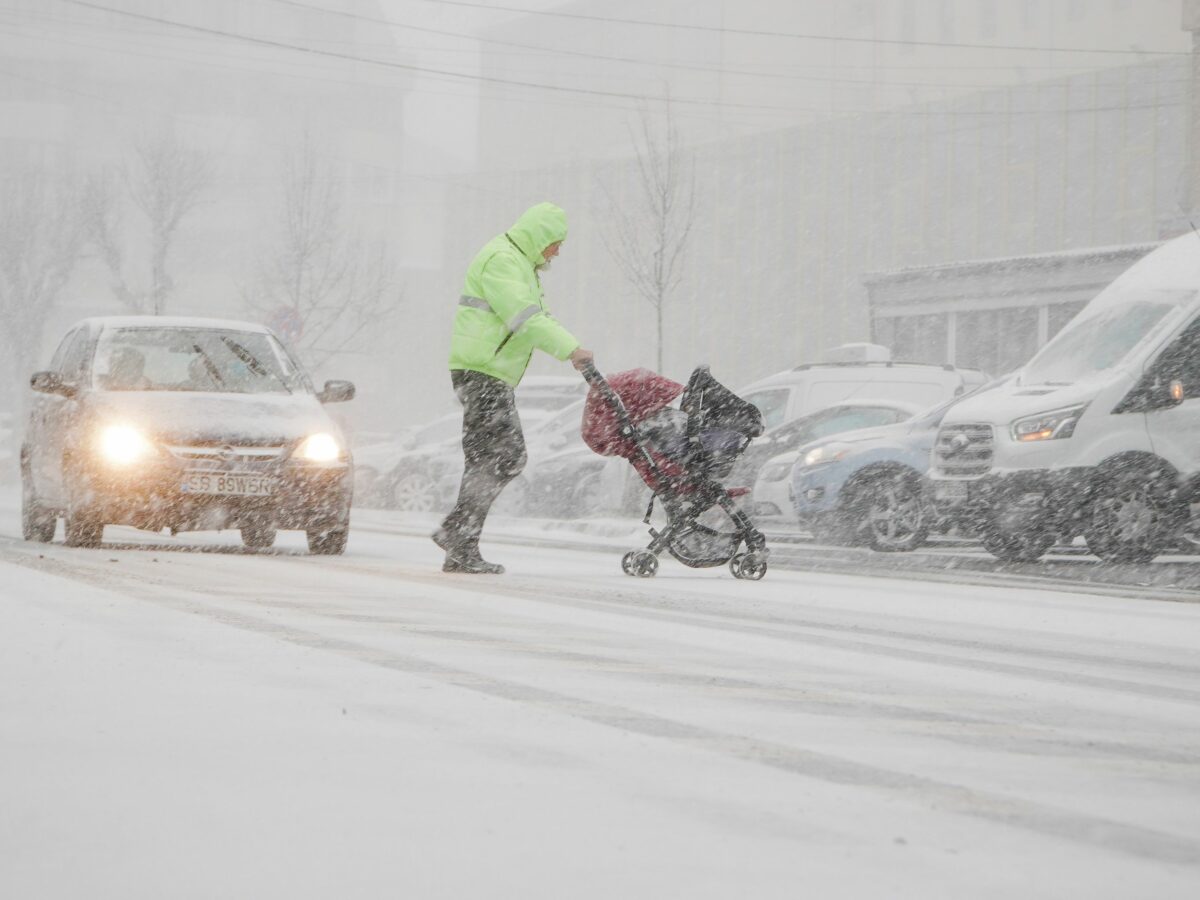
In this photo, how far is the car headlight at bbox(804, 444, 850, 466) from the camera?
557 inches

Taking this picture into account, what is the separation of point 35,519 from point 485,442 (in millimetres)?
4501

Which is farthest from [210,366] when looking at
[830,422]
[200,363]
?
[830,422]

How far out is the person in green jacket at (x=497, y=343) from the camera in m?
9.08

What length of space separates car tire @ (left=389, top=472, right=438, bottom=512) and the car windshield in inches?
324

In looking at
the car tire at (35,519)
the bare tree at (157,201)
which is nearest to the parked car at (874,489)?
the car tire at (35,519)

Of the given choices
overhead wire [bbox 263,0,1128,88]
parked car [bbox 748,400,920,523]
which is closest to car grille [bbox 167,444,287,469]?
parked car [bbox 748,400,920,523]

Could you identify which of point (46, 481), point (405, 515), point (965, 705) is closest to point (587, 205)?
point (405, 515)

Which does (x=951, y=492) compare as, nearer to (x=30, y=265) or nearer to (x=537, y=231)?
(x=537, y=231)

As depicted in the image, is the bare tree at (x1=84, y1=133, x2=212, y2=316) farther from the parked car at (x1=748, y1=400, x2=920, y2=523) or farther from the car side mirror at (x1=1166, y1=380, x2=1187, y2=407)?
the car side mirror at (x1=1166, y1=380, x2=1187, y2=407)

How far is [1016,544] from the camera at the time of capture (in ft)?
41.2

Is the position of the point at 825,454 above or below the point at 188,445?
above

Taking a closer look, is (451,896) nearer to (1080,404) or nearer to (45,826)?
(45,826)

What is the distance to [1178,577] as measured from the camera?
1079 cm

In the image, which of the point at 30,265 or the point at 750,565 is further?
the point at 30,265
